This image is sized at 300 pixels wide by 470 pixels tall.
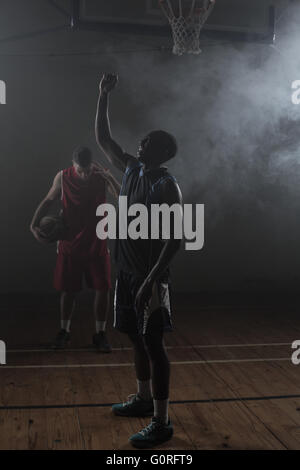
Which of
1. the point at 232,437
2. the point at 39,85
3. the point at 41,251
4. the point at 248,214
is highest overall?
the point at 39,85

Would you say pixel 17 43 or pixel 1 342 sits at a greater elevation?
pixel 17 43

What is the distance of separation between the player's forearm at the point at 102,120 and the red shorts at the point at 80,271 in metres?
1.61

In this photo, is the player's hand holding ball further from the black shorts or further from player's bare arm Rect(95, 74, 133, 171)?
the black shorts

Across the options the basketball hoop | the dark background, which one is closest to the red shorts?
the dark background

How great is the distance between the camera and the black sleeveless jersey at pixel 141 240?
8.86ft

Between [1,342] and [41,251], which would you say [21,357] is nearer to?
[1,342]

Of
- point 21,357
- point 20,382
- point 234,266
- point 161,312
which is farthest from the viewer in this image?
point 234,266

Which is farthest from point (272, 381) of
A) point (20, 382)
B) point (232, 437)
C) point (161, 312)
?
point (20, 382)

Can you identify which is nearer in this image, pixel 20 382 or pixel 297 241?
pixel 20 382

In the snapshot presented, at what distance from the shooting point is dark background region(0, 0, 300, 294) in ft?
18.8

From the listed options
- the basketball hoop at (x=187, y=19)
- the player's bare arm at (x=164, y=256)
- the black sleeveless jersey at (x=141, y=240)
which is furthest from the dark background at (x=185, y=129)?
the player's bare arm at (x=164, y=256)

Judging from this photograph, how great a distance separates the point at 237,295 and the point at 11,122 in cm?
285

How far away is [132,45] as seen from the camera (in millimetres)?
5844

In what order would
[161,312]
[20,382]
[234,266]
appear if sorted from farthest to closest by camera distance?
[234,266], [20,382], [161,312]
